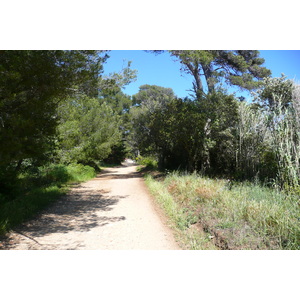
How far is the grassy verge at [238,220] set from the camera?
120 inches

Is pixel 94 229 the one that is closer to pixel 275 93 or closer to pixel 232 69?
pixel 275 93

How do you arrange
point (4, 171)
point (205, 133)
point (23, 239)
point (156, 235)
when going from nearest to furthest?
point (23, 239)
point (156, 235)
point (4, 171)
point (205, 133)

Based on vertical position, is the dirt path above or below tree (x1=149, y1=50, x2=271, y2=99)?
below

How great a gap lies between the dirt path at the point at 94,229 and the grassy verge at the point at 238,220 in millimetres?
424

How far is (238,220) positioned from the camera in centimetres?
370

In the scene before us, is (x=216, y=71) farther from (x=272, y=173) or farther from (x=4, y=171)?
(x=4, y=171)

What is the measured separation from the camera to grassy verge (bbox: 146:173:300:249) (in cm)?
304

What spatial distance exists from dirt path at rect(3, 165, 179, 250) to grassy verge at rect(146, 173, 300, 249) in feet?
1.39

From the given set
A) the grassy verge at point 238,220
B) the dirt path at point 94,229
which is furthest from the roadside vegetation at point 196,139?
the dirt path at point 94,229

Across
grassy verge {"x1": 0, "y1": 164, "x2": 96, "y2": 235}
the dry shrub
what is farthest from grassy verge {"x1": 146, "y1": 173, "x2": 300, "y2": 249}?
grassy verge {"x1": 0, "y1": 164, "x2": 96, "y2": 235}

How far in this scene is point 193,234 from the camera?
3732 mm

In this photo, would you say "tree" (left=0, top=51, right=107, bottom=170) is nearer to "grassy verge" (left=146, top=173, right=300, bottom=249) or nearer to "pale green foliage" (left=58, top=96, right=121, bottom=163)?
"grassy verge" (left=146, top=173, right=300, bottom=249)
